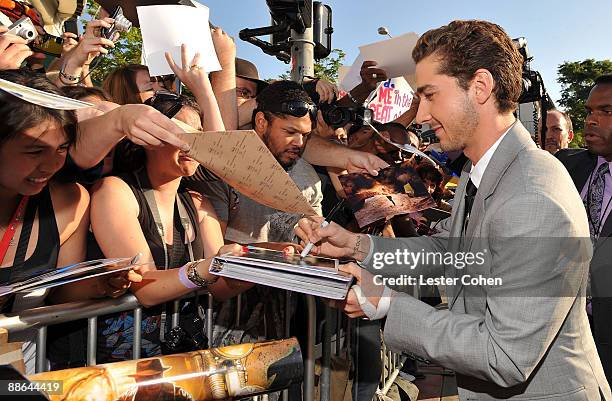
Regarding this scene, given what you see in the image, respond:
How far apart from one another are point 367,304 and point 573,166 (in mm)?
2877

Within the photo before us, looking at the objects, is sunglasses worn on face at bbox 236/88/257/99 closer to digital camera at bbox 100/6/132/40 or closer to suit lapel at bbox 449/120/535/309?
digital camera at bbox 100/6/132/40

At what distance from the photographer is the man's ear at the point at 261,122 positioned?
3.38m

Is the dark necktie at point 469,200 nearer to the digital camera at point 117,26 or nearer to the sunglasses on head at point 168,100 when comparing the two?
the sunglasses on head at point 168,100

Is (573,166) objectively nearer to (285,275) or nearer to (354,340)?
(354,340)

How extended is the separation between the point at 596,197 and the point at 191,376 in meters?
3.29

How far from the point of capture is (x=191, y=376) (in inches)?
54.8

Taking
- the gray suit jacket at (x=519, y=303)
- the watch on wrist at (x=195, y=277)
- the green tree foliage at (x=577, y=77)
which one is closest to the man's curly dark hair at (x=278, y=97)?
the watch on wrist at (x=195, y=277)

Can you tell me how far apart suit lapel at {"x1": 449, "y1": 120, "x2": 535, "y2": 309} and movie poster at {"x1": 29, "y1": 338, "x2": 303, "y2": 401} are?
0.83m

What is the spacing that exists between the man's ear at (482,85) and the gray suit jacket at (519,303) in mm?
163

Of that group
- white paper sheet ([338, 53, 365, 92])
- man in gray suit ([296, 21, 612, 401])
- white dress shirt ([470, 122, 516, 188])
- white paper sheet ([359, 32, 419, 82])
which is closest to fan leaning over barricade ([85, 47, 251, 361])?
man in gray suit ([296, 21, 612, 401])

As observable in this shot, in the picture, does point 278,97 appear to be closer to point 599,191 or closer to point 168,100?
point 168,100

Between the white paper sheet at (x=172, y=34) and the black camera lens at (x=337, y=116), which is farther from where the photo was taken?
A: the black camera lens at (x=337, y=116)

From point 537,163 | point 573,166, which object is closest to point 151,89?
point 537,163

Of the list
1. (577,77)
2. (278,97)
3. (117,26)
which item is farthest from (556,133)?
(577,77)
